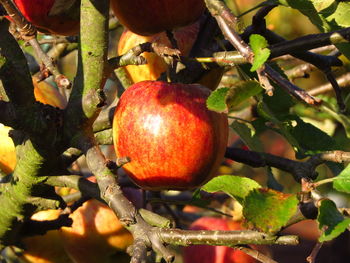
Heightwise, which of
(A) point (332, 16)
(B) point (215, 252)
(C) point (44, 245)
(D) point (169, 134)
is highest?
(A) point (332, 16)

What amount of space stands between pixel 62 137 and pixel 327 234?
43 centimetres

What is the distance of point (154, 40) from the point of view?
3.79 feet

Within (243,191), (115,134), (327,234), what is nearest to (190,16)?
(115,134)

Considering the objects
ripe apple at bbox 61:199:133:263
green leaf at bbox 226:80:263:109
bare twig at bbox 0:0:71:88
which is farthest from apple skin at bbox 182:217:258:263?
green leaf at bbox 226:80:263:109

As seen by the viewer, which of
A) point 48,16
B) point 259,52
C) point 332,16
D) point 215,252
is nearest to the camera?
point 259,52

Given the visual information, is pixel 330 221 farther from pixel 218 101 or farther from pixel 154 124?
pixel 154 124

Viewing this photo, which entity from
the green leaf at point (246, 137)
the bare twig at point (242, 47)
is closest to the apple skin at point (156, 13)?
the green leaf at point (246, 137)

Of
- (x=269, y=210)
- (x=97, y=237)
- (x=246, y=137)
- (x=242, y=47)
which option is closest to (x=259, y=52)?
(x=242, y=47)

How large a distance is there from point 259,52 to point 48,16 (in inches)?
17.5

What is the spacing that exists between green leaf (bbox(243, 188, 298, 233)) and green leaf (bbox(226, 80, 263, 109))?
12cm

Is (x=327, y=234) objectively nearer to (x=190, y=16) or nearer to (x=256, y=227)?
(x=256, y=227)

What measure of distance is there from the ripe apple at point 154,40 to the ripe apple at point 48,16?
17cm

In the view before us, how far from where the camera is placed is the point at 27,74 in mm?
892

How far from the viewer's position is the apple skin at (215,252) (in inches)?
56.5
